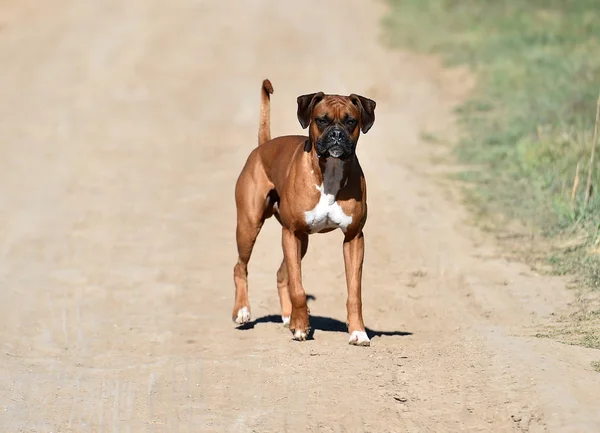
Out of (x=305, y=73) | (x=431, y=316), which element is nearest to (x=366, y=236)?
(x=431, y=316)

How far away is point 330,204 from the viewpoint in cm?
810

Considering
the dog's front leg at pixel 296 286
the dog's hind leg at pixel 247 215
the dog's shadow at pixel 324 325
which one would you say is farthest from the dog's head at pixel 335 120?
the dog's shadow at pixel 324 325

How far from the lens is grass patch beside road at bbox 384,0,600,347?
38.5 feet

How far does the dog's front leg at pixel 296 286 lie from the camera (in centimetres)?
817

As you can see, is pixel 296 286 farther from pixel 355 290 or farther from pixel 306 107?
pixel 306 107

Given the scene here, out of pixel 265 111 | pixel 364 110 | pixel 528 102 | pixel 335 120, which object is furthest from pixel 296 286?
pixel 528 102

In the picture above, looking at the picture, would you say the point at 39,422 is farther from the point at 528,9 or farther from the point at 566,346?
the point at 528,9

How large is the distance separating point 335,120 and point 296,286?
120cm

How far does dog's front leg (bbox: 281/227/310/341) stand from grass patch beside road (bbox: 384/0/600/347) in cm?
189

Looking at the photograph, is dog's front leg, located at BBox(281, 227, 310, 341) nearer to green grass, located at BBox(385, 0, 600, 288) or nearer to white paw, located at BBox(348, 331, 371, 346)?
white paw, located at BBox(348, 331, 371, 346)

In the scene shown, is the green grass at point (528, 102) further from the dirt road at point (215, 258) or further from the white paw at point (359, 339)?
the white paw at point (359, 339)

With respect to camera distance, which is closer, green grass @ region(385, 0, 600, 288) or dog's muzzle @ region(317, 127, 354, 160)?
dog's muzzle @ region(317, 127, 354, 160)

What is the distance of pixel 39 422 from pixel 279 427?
140 centimetres

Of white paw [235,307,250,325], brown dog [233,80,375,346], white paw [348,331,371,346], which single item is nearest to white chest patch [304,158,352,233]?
brown dog [233,80,375,346]
